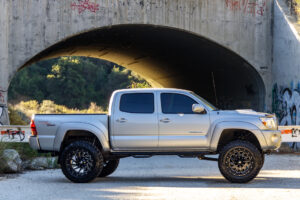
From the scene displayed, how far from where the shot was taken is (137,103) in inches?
487

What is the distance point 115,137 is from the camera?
12.1 meters

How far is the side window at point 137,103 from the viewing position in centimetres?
1229

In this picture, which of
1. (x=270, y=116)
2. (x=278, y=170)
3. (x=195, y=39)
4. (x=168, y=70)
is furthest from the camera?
(x=168, y=70)

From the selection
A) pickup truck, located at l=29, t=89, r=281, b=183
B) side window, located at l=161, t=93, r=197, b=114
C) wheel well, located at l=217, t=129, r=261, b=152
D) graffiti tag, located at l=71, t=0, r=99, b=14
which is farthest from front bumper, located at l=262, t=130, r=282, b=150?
graffiti tag, located at l=71, t=0, r=99, b=14

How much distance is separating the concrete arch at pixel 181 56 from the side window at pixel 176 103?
9771mm

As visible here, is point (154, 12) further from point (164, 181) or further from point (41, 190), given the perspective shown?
point (41, 190)

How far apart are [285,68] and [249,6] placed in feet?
10.3

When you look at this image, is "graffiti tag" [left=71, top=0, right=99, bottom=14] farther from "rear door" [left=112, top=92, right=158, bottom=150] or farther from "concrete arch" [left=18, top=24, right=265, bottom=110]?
"rear door" [left=112, top=92, right=158, bottom=150]

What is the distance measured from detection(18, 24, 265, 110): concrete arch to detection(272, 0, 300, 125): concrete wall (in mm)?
923

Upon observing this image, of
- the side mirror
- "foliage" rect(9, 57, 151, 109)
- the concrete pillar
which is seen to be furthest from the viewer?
"foliage" rect(9, 57, 151, 109)

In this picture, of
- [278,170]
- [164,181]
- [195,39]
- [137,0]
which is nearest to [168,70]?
[195,39]

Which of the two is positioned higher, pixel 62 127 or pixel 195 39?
pixel 195 39

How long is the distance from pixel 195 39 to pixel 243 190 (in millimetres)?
13694

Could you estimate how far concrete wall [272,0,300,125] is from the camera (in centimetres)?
2192
